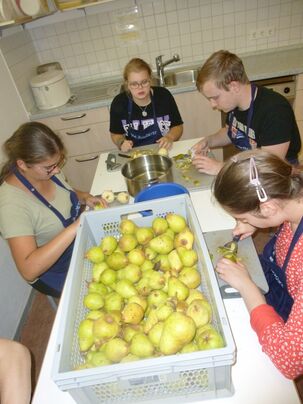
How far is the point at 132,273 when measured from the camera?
90 centimetres

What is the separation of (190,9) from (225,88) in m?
1.82

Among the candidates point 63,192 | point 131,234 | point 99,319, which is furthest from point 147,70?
point 99,319

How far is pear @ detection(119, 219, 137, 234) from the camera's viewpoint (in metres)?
1.05

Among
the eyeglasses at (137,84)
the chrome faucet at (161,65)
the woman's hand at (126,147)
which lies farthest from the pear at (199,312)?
the chrome faucet at (161,65)

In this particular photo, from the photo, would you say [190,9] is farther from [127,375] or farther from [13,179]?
[127,375]

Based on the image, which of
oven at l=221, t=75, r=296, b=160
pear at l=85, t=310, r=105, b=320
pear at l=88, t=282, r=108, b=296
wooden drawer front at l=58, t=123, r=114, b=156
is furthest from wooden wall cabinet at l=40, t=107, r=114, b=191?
pear at l=85, t=310, r=105, b=320

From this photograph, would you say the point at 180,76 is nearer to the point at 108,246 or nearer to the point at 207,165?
the point at 207,165

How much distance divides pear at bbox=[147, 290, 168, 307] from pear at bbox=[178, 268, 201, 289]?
70 mm

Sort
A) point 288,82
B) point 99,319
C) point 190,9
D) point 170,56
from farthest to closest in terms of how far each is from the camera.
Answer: point 170,56 < point 190,9 < point 288,82 < point 99,319

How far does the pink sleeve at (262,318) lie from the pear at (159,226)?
387 mm

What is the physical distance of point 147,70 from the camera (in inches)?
75.3

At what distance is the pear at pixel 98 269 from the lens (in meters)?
0.94

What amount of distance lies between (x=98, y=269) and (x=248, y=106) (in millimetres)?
1120

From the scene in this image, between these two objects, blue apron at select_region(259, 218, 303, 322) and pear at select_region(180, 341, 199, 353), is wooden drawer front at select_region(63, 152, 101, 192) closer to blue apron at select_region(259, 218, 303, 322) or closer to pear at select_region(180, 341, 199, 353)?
blue apron at select_region(259, 218, 303, 322)
